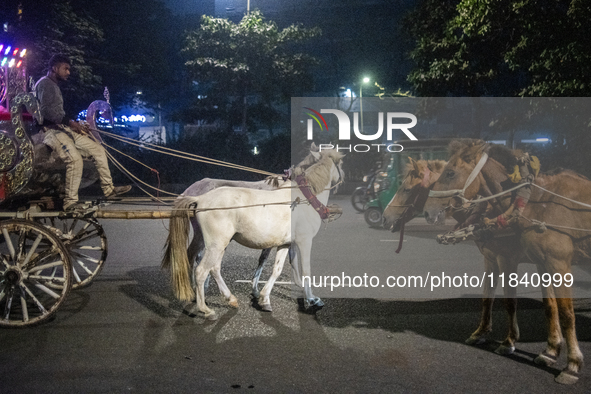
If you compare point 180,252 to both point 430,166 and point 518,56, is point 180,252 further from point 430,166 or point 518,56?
point 518,56

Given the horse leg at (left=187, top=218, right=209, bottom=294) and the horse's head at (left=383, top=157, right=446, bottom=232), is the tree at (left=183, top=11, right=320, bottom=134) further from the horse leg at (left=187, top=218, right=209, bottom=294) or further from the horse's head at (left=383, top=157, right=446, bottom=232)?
the horse's head at (left=383, top=157, right=446, bottom=232)

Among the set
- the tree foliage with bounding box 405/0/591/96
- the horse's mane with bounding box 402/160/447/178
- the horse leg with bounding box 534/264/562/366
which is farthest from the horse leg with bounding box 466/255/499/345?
the tree foliage with bounding box 405/0/591/96

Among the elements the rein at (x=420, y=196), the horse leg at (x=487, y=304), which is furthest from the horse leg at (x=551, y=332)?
the rein at (x=420, y=196)

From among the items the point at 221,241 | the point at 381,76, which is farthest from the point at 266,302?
the point at 381,76

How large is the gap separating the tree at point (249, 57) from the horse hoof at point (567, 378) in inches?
743

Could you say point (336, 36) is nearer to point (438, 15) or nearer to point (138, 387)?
point (438, 15)

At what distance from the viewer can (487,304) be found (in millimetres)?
4488

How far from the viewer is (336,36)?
86.0ft

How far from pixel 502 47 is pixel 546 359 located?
9.67 m

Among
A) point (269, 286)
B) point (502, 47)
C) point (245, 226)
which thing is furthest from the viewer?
point (502, 47)

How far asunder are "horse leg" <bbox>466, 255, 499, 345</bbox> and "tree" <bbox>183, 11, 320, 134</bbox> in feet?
59.0

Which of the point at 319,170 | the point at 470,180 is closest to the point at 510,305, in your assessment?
the point at 470,180

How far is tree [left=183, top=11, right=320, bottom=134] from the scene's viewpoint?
2094 cm

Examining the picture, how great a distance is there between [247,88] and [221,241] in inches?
711
